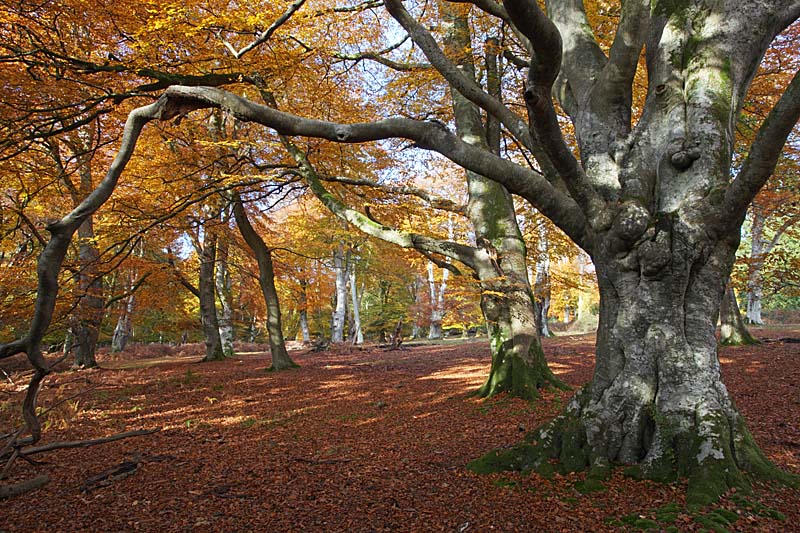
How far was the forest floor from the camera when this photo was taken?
2869mm

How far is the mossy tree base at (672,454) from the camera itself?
288cm

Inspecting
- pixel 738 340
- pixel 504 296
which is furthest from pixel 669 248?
pixel 738 340

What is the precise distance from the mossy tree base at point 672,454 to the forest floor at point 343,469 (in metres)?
0.11

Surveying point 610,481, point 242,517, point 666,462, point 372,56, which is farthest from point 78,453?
point 372,56

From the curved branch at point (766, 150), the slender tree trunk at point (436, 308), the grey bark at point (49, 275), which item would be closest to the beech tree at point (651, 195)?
the curved branch at point (766, 150)

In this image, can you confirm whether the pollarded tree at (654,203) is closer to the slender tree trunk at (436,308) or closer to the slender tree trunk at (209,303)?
the slender tree trunk at (209,303)

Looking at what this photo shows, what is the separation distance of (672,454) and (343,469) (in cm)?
278

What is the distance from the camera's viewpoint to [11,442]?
312cm

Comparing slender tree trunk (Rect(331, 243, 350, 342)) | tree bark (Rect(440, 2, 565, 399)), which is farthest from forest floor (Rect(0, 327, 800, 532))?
slender tree trunk (Rect(331, 243, 350, 342))

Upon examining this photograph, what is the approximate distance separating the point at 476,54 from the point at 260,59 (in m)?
4.07

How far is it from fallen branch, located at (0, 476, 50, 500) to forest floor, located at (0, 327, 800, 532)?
8cm

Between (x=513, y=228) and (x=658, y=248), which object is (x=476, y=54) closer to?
(x=513, y=228)

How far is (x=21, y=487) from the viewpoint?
11.7 feet

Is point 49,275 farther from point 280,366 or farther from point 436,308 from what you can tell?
point 436,308
